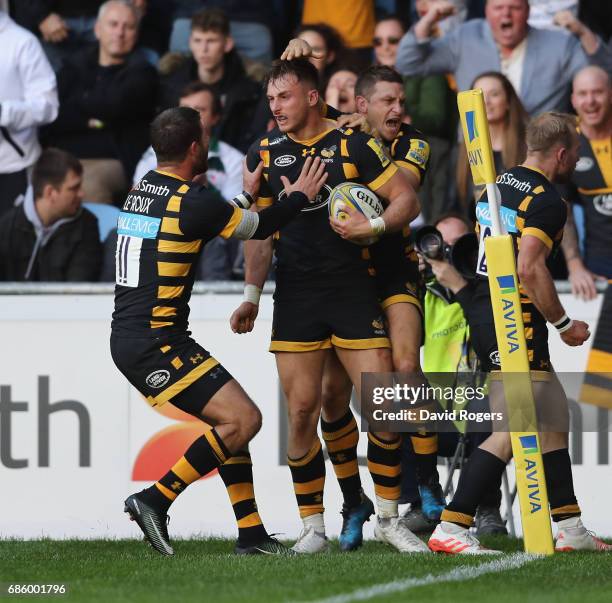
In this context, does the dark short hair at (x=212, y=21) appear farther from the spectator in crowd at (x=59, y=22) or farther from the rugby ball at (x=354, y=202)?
the rugby ball at (x=354, y=202)

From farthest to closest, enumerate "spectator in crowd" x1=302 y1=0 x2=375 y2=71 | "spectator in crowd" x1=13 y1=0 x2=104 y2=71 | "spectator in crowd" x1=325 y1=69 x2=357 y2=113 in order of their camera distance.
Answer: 1. "spectator in crowd" x1=13 y1=0 x2=104 y2=71
2. "spectator in crowd" x1=302 y1=0 x2=375 y2=71
3. "spectator in crowd" x1=325 y1=69 x2=357 y2=113

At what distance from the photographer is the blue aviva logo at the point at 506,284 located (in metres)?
6.89

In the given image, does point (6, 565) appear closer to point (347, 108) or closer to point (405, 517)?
point (405, 517)

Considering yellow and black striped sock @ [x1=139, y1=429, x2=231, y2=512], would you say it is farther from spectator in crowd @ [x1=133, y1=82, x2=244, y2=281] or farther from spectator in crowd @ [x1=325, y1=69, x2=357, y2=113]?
spectator in crowd @ [x1=325, y1=69, x2=357, y2=113]

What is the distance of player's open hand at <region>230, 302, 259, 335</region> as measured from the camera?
24.8ft

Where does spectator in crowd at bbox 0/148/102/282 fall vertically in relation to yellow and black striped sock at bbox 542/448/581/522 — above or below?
above

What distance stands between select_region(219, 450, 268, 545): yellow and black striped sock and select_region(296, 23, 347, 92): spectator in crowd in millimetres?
4188

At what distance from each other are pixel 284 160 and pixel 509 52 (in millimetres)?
3923

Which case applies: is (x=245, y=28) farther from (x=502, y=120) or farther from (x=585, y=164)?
(x=585, y=164)

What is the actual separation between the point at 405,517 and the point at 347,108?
3336 millimetres

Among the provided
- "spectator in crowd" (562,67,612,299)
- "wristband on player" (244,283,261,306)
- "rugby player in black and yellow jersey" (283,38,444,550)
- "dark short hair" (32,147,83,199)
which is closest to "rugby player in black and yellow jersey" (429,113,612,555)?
"rugby player in black and yellow jersey" (283,38,444,550)

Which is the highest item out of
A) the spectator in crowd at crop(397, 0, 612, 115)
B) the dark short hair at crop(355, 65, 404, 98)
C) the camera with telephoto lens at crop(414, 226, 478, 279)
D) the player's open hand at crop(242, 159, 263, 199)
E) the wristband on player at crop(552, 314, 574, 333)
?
the spectator in crowd at crop(397, 0, 612, 115)

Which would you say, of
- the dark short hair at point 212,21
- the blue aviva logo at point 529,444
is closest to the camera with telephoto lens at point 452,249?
the blue aviva logo at point 529,444

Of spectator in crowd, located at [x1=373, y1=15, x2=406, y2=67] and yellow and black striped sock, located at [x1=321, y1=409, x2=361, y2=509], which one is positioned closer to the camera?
yellow and black striped sock, located at [x1=321, y1=409, x2=361, y2=509]
